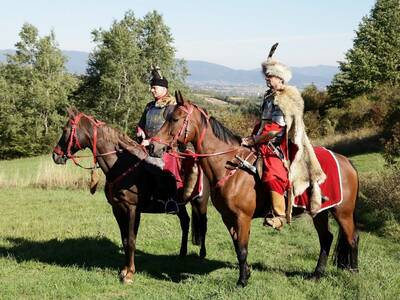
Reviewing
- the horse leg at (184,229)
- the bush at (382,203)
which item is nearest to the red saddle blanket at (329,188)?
the horse leg at (184,229)

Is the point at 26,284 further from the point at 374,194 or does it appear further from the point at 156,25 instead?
the point at 156,25

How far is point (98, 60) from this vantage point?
5131 cm

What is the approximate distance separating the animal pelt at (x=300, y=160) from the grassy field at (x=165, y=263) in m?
1.19

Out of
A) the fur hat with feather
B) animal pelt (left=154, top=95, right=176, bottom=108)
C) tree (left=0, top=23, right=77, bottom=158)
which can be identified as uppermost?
the fur hat with feather

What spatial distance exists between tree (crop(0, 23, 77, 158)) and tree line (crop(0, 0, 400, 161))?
9 centimetres

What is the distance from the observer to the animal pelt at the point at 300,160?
18.8ft

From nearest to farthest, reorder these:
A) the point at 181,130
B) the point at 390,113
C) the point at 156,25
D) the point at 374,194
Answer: the point at 181,130
the point at 374,194
the point at 390,113
the point at 156,25

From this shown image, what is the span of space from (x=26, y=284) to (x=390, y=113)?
1801 cm

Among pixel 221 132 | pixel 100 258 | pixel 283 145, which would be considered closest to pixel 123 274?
pixel 100 258

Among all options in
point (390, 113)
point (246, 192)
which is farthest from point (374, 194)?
point (390, 113)

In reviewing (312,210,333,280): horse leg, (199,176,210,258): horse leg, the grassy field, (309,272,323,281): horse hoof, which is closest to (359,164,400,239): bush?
the grassy field

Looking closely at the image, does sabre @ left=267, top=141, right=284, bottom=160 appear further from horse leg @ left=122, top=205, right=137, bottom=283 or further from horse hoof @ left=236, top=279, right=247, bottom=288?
horse leg @ left=122, top=205, right=137, bottom=283

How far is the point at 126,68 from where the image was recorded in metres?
50.3

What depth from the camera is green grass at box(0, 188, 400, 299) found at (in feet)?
19.4
